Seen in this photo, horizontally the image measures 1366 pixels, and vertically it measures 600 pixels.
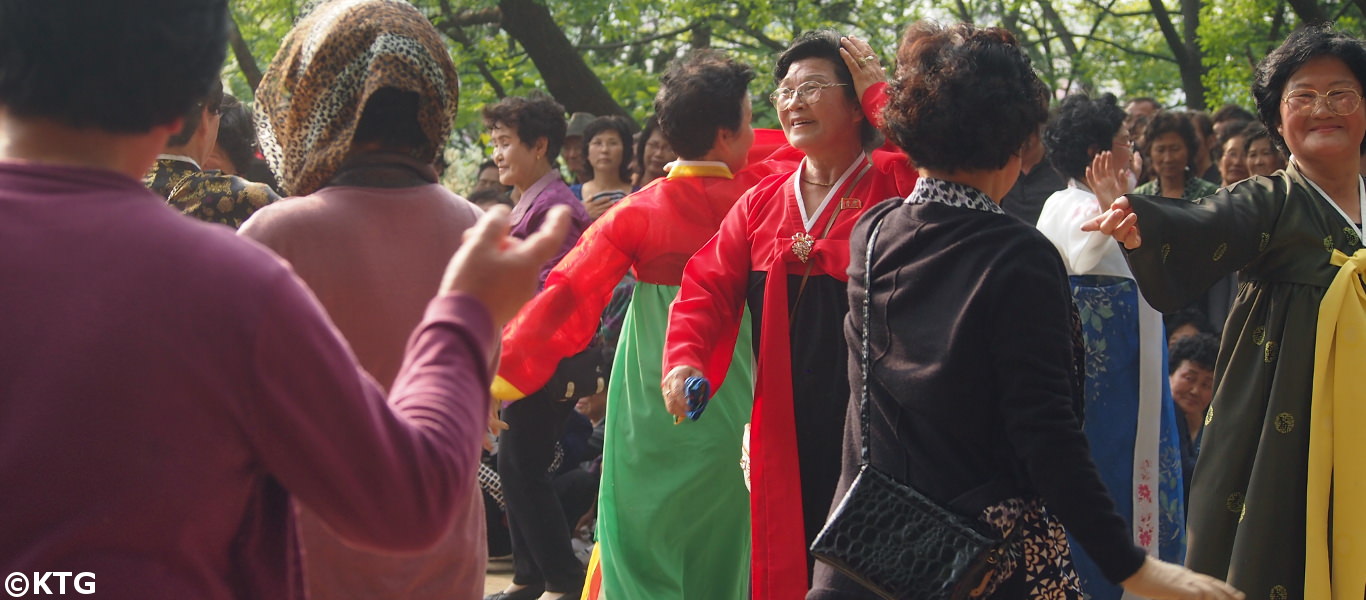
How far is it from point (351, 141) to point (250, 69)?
921 cm

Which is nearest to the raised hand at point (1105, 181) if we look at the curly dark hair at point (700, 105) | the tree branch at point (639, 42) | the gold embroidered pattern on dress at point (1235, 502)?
the gold embroidered pattern on dress at point (1235, 502)

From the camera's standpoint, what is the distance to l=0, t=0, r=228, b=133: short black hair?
145 cm

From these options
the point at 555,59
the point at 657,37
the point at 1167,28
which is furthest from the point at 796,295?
the point at 1167,28

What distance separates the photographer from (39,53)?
146 cm

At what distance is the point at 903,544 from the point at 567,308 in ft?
7.05

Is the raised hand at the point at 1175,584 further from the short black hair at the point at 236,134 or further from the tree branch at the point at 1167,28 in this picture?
the tree branch at the point at 1167,28

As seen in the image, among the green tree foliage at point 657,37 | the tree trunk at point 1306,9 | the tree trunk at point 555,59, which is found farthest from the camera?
the tree trunk at point 555,59

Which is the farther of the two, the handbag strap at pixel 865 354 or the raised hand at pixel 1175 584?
the handbag strap at pixel 865 354

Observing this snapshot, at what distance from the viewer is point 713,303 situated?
154 inches

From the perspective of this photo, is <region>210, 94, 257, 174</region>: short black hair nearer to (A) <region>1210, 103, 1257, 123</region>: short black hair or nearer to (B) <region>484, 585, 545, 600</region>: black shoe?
(B) <region>484, 585, 545, 600</region>: black shoe

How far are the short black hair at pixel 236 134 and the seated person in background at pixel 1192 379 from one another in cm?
417

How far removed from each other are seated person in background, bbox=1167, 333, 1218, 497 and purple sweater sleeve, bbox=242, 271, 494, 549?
5.56 metres

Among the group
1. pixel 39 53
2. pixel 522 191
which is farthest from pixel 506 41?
pixel 39 53

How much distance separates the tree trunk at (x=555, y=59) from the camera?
38.9ft
